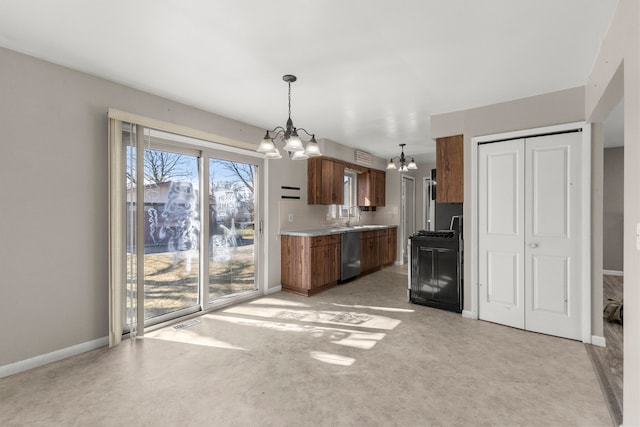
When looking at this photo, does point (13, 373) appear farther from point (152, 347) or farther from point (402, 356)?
point (402, 356)

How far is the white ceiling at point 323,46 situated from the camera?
1942mm

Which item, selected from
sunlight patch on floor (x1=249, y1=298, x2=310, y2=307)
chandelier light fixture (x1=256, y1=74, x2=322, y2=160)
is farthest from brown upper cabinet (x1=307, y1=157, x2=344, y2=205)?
chandelier light fixture (x1=256, y1=74, x2=322, y2=160)

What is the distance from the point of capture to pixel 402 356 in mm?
2729

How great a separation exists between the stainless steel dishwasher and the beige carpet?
6.15ft

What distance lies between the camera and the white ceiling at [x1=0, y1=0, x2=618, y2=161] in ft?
6.37

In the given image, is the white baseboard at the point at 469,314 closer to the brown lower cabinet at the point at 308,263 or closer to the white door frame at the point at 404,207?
the brown lower cabinet at the point at 308,263

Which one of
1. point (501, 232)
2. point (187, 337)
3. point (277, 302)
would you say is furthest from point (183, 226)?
point (501, 232)

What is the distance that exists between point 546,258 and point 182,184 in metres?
4.22

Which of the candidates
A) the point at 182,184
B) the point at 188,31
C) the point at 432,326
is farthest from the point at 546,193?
the point at 182,184

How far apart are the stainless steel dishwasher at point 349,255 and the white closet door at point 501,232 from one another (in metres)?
2.29

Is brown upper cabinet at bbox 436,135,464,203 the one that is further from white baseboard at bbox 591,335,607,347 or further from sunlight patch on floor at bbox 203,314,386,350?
sunlight patch on floor at bbox 203,314,386,350

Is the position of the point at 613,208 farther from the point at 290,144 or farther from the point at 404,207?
the point at 290,144

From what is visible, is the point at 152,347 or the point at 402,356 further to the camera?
the point at 152,347

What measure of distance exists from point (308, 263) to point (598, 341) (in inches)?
133
